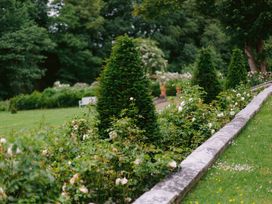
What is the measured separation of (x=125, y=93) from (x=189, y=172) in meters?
1.91

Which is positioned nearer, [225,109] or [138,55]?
[138,55]

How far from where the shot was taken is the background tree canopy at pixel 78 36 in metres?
40.3

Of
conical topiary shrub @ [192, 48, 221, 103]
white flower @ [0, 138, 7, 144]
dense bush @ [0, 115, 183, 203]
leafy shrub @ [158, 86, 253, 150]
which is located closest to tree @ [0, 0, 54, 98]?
conical topiary shrub @ [192, 48, 221, 103]

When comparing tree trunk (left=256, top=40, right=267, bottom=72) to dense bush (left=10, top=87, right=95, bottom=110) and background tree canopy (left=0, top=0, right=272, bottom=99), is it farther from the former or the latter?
dense bush (left=10, top=87, right=95, bottom=110)

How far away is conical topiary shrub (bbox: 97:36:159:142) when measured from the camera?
23.0 ft

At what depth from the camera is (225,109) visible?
11.5 m

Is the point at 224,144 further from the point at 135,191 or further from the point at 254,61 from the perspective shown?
the point at 254,61

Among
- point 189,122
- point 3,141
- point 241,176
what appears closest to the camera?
point 3,141

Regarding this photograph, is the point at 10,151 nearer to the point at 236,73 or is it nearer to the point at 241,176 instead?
the point at 241,176

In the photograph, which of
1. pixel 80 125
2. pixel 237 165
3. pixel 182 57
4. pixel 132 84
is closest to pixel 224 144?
pixel 237 165

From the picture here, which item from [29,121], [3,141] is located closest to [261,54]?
[29,121]

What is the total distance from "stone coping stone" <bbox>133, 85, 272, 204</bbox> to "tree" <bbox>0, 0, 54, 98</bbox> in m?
33.2

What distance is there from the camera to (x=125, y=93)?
7.01m

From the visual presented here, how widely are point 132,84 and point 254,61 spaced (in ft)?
71.1
